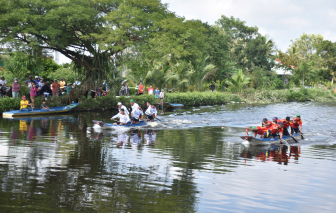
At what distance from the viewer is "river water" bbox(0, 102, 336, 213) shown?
6543mm

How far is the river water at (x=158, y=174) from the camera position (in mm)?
6543

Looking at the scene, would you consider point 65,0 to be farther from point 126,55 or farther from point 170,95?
point 170,95

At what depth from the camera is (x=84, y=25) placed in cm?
2389

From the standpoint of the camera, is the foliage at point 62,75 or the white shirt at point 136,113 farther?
the foliage at point 62,75

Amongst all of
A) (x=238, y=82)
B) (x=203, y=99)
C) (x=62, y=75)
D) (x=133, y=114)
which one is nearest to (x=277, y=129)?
(x=133, y=114)

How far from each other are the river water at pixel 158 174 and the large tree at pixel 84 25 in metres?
8.87

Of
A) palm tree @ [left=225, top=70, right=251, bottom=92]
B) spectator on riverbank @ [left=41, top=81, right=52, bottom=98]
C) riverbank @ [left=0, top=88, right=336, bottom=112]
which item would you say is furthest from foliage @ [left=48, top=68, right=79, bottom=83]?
palm tree @ [left=225, top=70, right=251, bottom=92]

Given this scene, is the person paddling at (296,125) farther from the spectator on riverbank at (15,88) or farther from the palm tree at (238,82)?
the palm tree at (238,82)

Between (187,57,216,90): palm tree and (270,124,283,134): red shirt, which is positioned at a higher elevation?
(187,57,216,90): palm tree

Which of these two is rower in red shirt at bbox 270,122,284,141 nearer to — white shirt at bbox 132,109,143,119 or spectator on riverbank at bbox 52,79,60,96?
white shirt at bbox 132,109,143,119

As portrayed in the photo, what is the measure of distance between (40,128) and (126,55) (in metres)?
10.7

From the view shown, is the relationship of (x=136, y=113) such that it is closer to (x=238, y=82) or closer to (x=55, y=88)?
(x=55, y=88)

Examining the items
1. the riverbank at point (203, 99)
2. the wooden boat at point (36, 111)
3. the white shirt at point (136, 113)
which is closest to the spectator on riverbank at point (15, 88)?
A: the riverbank at point (203, 99)

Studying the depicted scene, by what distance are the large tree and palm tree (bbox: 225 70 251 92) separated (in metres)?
19.7
